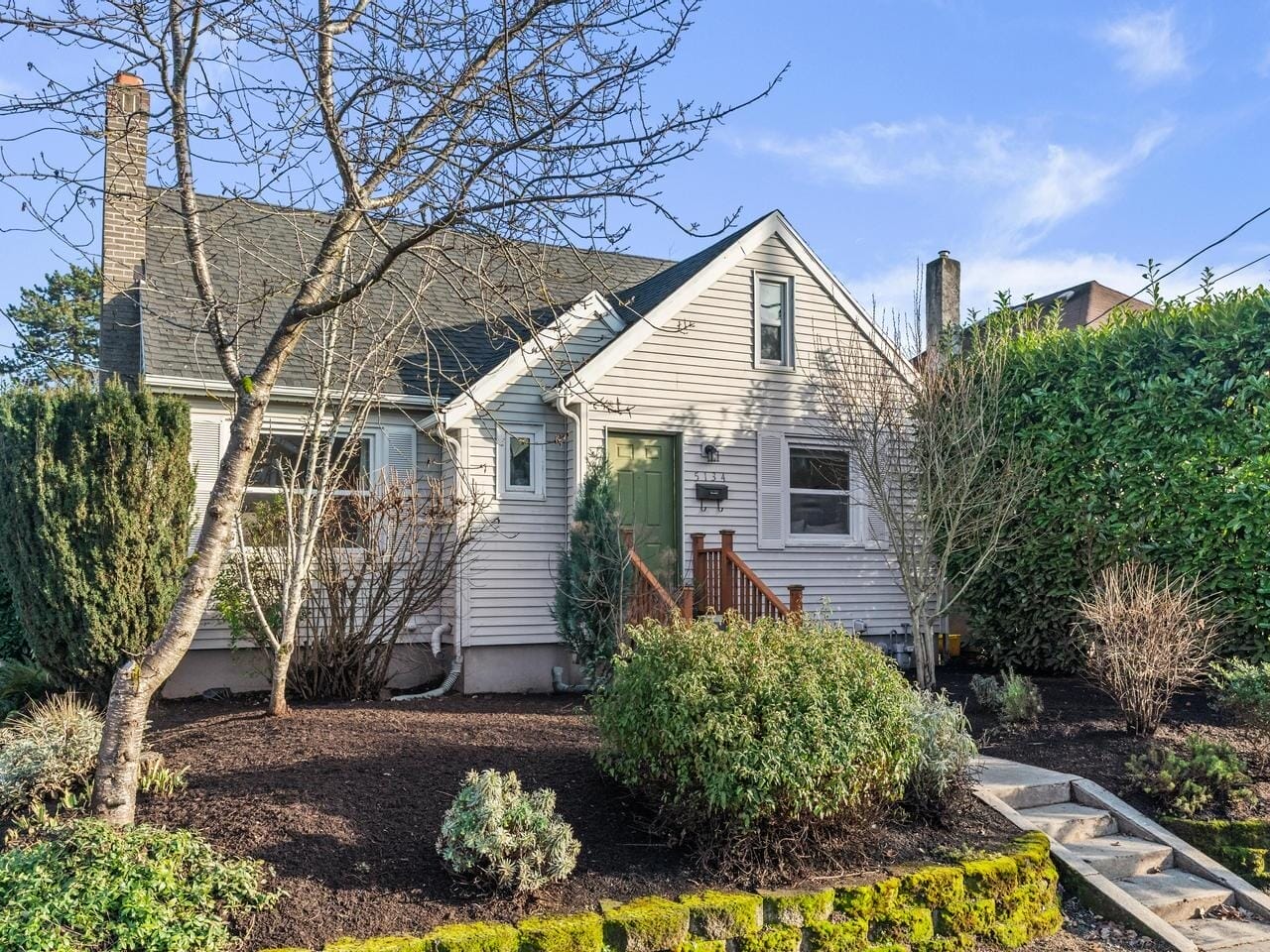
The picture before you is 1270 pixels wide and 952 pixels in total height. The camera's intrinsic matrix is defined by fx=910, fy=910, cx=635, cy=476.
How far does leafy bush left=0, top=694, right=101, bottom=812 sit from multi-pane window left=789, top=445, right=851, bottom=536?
7.26 m

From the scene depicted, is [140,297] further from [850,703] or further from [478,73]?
[850,703]

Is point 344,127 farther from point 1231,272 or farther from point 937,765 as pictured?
point 1231,272

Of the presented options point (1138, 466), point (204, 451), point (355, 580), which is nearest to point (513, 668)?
point (355, 580)

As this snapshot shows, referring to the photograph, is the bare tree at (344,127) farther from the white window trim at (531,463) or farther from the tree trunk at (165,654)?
the white window trim at (531,463)

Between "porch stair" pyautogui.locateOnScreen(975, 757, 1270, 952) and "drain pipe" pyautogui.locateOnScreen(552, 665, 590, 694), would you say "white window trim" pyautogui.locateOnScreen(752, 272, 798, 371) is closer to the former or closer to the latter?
"drain pipe" pyautogui.locateOnScreen(552, 665, 590, 694)

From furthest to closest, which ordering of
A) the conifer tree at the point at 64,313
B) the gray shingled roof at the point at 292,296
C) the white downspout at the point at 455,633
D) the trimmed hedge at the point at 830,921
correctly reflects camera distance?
the conifer tree at the point at 64,313 → the white downspout at the point at 455,633 → the gray shingled roof at the point at 292,296 → the trimmed hedge at the point at 830,921

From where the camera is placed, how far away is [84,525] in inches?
281

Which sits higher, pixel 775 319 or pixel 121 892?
pixel 775 319

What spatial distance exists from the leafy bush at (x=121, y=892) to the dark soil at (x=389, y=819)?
17 centimetres

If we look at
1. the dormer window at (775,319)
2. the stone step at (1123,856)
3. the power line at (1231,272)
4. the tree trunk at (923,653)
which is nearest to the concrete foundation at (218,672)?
the tree trunk at (923,653)

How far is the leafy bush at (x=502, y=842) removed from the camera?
3807mm

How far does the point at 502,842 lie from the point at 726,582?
546cm

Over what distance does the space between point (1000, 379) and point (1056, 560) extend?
1.91 m

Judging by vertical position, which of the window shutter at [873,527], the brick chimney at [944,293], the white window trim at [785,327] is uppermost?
the brick chimney at [944,293]
